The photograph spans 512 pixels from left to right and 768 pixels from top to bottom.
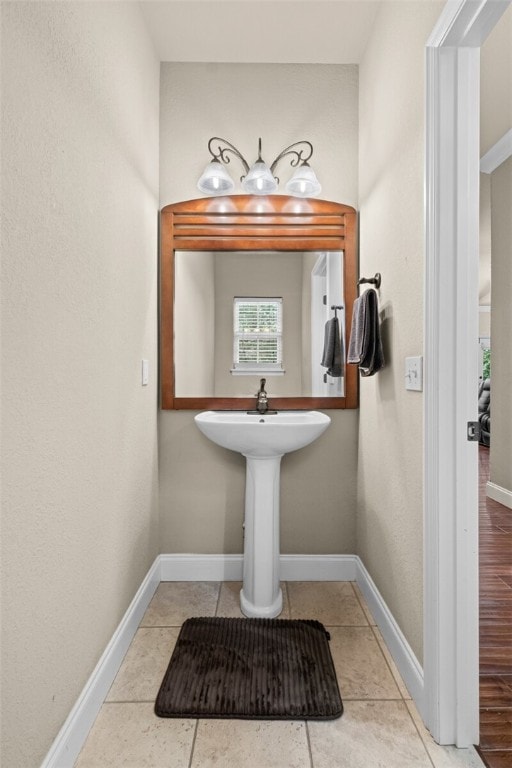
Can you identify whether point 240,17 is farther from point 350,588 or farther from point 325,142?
point 350,588

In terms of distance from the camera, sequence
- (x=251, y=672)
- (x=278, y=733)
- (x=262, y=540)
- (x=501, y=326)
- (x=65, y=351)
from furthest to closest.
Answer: (x=501, y=326), (x=262, y=540), (x=251, y=672), (x=278, y=733), (x=65, y=351)

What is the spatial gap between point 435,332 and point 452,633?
0.86m

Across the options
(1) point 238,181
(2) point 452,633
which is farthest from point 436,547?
(1) point 238,181

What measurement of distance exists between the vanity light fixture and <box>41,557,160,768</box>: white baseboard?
1.84 metres

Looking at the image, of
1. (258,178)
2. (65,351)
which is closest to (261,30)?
(258,178)

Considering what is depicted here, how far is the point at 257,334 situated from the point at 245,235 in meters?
0.49

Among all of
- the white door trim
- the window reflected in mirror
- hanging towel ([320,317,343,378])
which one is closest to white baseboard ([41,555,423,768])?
the white door trim

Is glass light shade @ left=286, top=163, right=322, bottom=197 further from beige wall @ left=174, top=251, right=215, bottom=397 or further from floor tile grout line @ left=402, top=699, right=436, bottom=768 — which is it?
floor tile grout line @ left=402, top=699, right=436, bottom=768

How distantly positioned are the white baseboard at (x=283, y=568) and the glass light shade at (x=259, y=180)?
5.90ft

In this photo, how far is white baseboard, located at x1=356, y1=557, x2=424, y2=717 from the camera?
1.33m

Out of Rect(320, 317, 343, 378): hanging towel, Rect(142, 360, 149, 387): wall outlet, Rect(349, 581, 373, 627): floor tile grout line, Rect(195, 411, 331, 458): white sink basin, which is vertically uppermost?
Rect(320, 317, 343, 378): hanging towel

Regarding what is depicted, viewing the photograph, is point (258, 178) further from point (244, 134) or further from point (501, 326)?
point (501, 326)

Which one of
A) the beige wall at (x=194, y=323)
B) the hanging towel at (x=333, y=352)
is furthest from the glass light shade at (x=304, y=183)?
the hanging towel at (x=333, y=352)

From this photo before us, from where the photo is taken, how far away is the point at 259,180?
1951 millimetres
